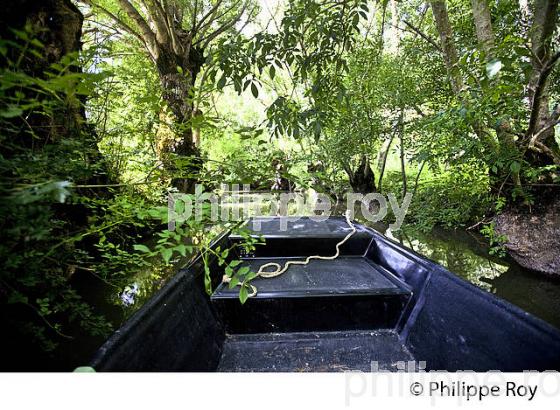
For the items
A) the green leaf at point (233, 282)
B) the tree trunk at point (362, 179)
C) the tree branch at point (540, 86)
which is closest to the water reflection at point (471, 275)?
the green leaf at point (233, 282)

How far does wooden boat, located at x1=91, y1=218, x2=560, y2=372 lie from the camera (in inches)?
41.3

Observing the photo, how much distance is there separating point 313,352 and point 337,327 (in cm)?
25

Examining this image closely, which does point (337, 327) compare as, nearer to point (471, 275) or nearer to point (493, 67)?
point (493, 67)

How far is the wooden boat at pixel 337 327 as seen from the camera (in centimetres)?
105

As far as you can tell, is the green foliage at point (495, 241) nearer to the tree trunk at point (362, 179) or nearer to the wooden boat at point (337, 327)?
the wooden boat at point (337, 327)

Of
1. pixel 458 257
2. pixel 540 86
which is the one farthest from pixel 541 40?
pixel 458 257

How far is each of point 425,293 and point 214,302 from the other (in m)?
1.30

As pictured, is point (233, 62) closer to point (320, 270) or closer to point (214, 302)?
point (214, 302)

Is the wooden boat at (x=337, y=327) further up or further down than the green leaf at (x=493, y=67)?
further down

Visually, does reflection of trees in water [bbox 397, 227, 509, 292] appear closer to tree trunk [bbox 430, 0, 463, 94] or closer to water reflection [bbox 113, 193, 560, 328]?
water reflection [bbox 113, 193, 560, 328]

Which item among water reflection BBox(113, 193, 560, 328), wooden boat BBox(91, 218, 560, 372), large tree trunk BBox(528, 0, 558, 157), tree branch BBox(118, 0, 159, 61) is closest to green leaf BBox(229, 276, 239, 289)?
wooden boat BBox(91, 218, 560, 372)

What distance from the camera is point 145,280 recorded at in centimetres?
327

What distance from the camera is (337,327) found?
67.3 inches
